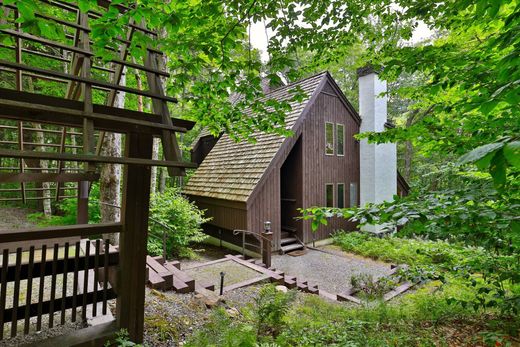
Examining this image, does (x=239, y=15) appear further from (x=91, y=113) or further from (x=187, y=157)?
(x=187, y=157)

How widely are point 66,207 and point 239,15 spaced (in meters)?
8.70

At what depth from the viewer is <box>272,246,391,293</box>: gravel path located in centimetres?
680

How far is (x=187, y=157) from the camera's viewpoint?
19.3 meters

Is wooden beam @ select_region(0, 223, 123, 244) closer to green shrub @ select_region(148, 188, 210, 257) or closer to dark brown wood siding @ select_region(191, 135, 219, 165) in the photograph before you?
green shrub @ select_region(148, 188, 210, 257)

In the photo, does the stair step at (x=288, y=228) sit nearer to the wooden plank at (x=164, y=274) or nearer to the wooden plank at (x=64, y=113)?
the wooden plank at (x=164, y=274)

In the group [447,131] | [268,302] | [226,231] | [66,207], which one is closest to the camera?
[447,131]

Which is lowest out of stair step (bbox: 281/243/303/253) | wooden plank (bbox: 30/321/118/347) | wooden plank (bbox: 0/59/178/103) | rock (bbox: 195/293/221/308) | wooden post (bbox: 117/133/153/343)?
stair step (bbox: 281/243/303/253)

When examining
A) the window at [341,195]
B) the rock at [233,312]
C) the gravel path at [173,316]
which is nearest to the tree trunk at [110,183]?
the gravel path at [173,316]

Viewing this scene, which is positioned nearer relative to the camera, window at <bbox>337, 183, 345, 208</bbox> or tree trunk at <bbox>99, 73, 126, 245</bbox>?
tree trunk at <bbox>99, 73, 126, 245</bbox>

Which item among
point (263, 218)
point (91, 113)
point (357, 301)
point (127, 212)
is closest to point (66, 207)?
point (263, 218)

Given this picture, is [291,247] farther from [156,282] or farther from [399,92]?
[399,92]

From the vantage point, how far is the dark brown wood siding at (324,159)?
992 cm

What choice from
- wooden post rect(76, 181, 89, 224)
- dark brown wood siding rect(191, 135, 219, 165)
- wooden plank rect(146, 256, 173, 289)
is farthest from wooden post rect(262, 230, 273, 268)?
dark brown wood siding rect(191, 135, 219, 165)

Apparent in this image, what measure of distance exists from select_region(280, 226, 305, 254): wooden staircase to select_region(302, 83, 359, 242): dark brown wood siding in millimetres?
380
